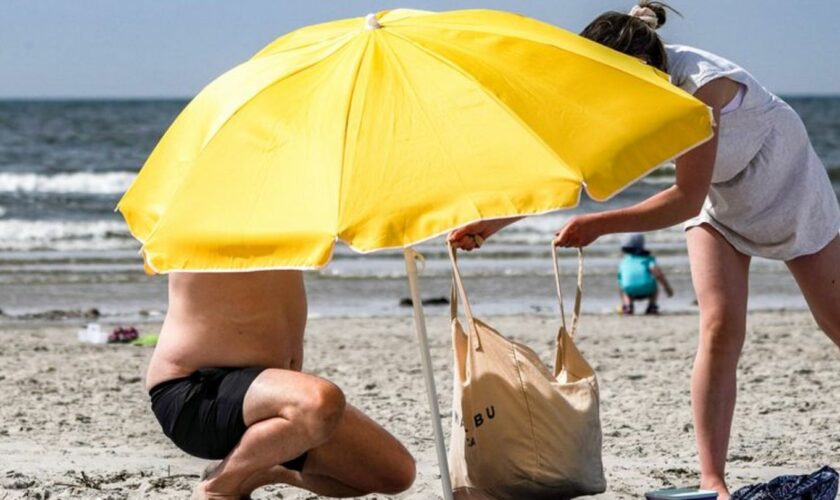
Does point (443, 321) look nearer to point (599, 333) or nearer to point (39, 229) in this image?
point (599, 333)

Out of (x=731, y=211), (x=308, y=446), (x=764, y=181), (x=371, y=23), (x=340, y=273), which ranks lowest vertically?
(x=340, y=273)

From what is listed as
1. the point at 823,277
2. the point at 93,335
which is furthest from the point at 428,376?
the point at 93,335

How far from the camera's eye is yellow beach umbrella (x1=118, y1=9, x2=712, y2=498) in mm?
3197

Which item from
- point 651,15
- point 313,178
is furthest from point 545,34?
point 313,178

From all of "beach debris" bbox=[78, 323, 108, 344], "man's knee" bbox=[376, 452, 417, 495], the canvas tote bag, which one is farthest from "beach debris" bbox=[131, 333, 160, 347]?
the canvas tote bag

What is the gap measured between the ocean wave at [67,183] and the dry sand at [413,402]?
57.4ft

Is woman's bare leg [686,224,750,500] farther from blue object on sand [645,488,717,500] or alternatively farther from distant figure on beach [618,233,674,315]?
distant figure on beach [618,233,674,315]

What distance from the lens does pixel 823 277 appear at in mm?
4211

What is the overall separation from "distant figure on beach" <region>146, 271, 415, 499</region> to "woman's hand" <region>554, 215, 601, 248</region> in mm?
802

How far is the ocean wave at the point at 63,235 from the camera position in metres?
18.7

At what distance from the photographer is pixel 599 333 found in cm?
1023

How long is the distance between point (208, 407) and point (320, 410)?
0.36 m

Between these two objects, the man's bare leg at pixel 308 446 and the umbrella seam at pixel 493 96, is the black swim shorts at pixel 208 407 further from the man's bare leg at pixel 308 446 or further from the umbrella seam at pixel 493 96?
the umbrella seam at pixel 493 96

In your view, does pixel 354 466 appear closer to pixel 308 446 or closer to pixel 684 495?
pixel 308 446
